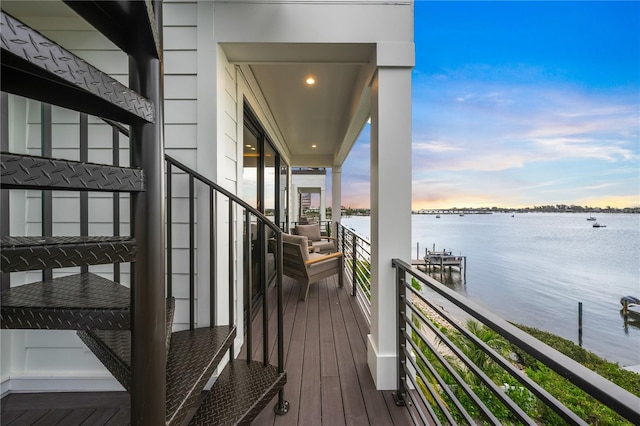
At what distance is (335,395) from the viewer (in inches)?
65.4

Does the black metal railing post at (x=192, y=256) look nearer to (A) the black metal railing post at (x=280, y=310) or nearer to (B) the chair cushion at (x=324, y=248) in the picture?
(A) the black metal railing post at (x=280, y=310)

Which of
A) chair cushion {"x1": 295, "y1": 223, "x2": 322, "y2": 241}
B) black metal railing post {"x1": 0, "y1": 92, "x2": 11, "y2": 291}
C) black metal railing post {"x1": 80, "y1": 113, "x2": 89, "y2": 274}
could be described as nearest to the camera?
black metal railing post {"x1": 80, "y1": 113, "x2": 89, "y2": 274}

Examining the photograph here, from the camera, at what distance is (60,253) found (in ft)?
2.11

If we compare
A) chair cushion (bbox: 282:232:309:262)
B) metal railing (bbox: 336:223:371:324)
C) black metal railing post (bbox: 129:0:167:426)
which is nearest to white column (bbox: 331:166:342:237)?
metal railing (bbox: 336:223:371:324)

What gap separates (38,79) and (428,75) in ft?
57.0

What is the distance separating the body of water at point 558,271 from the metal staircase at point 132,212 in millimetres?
6179

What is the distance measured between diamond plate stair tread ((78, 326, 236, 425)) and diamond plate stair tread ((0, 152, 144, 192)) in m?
0.71

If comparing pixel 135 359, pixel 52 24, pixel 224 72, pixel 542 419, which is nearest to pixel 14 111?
pixel 52 24

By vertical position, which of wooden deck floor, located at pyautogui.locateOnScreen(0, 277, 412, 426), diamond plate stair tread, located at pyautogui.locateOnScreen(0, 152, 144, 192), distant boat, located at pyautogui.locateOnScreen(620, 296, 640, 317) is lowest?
distant boat, located at pyautogui.locateOnScreen(620, 296, 640, 317)

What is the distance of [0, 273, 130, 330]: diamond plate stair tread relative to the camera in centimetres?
84

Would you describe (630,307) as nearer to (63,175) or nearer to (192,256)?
(192,256)

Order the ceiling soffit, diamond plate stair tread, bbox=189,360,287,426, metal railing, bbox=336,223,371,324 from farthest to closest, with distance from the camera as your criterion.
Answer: metal railing, bbox=336,223,371,324 → the ceiling soffit → diamond plate stair tread, bbox=189,360,287,426

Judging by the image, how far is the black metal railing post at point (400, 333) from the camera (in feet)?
5.39

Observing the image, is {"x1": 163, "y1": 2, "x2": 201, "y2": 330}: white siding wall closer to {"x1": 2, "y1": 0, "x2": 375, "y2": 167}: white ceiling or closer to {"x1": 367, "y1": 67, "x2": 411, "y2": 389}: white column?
{"x1": 2, "y1": 0, "x2": 375, "y2": 167}: white ceiling
